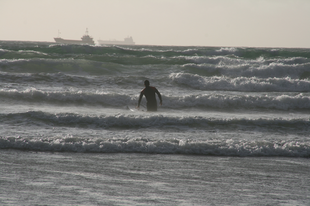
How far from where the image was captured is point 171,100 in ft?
39.6

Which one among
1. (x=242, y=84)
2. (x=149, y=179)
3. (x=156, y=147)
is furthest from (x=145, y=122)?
(x=242, y=84)

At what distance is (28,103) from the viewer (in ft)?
36.5

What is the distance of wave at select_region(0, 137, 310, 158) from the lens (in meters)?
6.03

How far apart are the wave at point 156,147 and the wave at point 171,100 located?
210 inches

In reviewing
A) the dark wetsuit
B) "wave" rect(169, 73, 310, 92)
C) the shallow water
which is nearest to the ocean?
the shallow water

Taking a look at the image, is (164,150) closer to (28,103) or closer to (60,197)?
(60,197)

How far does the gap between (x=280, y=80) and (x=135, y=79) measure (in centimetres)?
810

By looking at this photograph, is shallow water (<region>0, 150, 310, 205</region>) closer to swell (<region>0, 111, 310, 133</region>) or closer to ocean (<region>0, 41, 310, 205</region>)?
ocean (<region>0, 41, 310, 205</region>)

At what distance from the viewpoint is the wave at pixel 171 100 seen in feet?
38.4

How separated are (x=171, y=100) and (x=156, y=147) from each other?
19.9 ft

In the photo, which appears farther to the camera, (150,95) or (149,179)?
(150,95)

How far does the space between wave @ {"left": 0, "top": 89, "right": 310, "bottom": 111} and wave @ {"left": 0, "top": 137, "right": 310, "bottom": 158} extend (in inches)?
210

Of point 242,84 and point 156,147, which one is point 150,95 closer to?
point 156,147

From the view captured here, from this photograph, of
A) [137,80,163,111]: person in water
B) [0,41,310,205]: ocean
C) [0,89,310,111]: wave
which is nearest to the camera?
[0,41,310,205]: ocean
